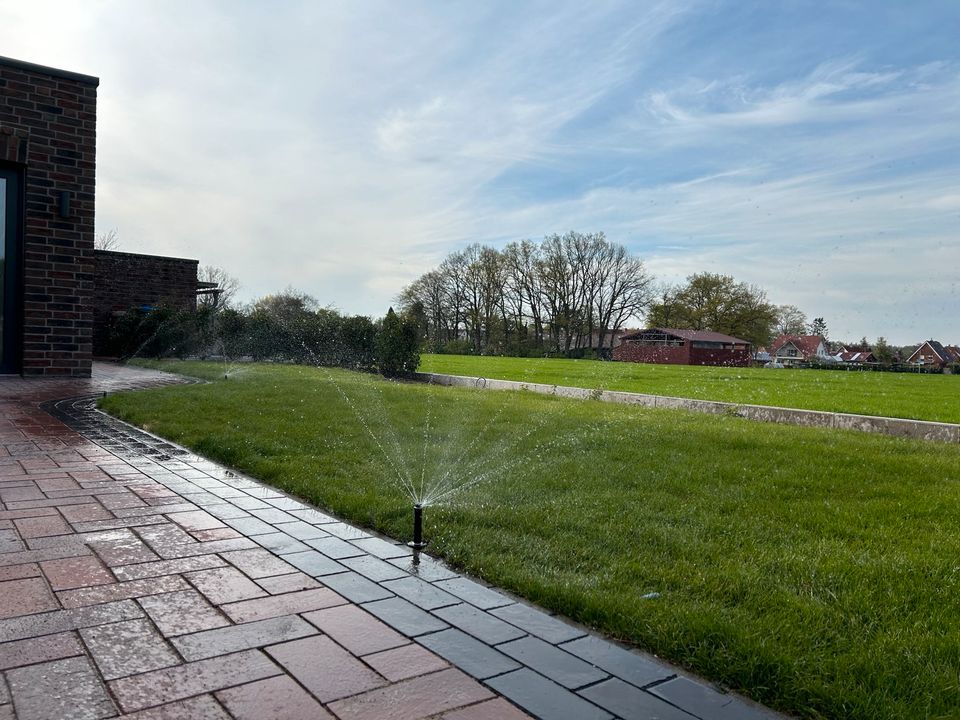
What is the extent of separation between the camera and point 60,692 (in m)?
1.78

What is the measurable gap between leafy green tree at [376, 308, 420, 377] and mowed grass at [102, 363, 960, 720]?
29.5 ft

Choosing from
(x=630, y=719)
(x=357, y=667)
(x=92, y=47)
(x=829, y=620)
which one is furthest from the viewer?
(x=92, y=47)

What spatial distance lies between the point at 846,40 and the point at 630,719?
9.14 metres

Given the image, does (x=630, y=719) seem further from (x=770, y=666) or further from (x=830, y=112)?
(x=830, y=112)

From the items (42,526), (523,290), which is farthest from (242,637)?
(523,290)

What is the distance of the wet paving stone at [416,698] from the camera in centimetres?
174

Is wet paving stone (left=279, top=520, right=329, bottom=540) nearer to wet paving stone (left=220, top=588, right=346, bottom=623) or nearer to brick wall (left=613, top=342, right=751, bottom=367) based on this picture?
wet paving stone (left=220, top=588, right=346, bottom=623)

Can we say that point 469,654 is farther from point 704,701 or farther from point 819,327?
point 819,327

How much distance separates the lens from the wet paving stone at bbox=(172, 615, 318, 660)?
6.77ft

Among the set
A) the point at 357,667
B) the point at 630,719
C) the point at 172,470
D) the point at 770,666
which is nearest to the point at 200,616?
the point at 357,667

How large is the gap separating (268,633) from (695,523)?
2275 millimetres

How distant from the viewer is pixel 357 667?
1.99 meters

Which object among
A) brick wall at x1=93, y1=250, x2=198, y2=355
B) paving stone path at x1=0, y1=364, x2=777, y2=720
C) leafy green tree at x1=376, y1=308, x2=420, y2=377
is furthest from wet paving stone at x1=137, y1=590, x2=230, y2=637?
brick wall at x1=93, y1=250, x2=198, y2=355

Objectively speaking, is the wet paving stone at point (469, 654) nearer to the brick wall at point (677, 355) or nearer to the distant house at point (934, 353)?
the brick wall at point (677, 355)
